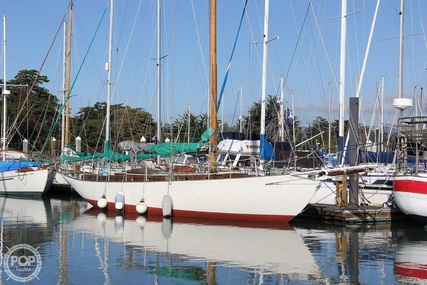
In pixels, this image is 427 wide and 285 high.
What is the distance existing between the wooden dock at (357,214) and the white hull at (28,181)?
804 inches

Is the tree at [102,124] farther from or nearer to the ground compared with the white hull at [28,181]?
farther from the ground

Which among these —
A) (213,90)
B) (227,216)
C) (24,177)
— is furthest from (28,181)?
(227,216)

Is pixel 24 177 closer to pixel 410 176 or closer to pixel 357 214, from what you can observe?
pixel 357 214

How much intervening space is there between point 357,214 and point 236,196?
4901 mm

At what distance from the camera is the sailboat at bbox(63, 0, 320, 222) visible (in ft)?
80.1

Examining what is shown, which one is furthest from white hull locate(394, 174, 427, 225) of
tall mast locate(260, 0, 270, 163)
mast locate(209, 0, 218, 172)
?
mast locate(209, 0, 218, 172)

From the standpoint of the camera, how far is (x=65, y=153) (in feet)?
136

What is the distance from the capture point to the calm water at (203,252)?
15.9 metres

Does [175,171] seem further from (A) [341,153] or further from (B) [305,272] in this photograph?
(B) [305,272]

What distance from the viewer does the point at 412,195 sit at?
77.4 ft

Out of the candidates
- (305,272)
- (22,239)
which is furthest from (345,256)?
(22,239)

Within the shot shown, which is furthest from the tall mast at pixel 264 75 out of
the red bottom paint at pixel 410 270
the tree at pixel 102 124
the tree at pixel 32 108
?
the tree at pixel 32 108

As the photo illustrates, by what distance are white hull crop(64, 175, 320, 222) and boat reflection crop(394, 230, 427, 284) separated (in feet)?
13.3

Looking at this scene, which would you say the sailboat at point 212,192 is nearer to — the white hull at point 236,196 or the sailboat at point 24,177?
the white hull at point 236,196
